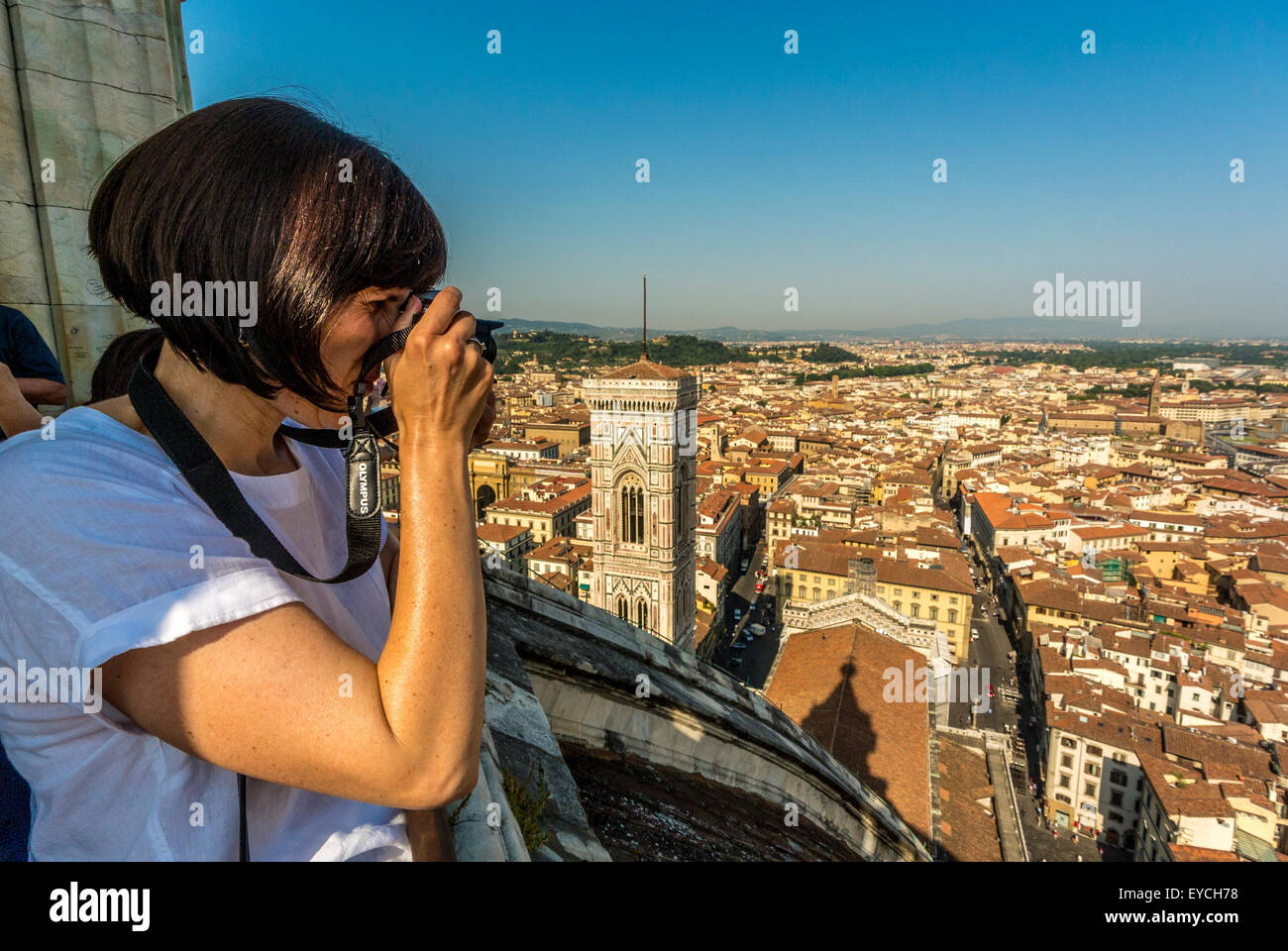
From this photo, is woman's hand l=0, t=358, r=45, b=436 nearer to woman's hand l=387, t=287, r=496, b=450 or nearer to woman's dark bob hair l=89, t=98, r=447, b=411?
woman's dark bob hair l=89, t=98, r=447, b=411

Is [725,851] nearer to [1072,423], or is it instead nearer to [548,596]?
[548,596]

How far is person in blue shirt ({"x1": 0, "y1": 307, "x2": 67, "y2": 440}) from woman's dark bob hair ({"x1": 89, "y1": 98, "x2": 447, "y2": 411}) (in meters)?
1.32

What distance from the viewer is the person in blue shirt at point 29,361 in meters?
1.75

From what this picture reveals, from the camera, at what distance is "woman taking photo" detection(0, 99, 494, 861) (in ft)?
1.96

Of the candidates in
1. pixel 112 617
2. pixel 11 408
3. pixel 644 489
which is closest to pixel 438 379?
pixel 112 617

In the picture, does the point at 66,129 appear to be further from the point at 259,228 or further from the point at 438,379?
the point at 438,379

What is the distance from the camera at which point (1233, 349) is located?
259ft

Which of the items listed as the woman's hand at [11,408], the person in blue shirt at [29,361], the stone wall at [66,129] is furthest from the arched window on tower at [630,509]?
the woman's hand at [11,408]

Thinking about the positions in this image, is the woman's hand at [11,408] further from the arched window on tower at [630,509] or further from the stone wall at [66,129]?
the arched window on tower at [630,509]

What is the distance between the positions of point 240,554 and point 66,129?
A: 2416mm

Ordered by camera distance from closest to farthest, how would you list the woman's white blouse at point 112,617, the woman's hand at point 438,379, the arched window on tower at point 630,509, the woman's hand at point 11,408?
the woman's white blouse at point 112,617
the woman's hand at point 438,379
the woman's hand at point 11,408
the arched window on tower at point 630,509

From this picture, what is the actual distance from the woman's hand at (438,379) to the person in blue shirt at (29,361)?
1567 mm
